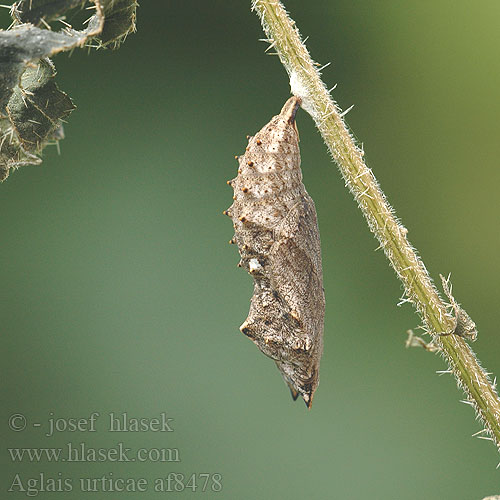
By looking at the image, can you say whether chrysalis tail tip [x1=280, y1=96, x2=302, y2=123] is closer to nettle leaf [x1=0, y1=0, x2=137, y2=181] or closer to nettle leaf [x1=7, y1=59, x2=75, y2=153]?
nettle leaf [x1=0, y1=0, x2=137, y2=181]

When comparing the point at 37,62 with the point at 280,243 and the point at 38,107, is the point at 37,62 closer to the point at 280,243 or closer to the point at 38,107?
the point at 38,107

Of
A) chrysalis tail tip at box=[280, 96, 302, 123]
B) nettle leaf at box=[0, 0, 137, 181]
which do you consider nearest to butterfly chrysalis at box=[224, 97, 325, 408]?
chrysalis tail tip at box=[280, 96, 302, 123]

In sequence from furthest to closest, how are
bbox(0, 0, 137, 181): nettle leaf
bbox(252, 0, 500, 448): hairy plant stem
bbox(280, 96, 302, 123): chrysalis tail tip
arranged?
bbox(280, 96, 302, 123): chrysalis tail tip, bbox(252, 0, 500, 448): hairy plant stem, bbox(0, 0, 137, 181): nettle leaf

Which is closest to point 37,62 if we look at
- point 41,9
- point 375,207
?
point 41,9

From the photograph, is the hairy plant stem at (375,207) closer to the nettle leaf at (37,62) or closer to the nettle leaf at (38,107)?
the nettle leaf at (37,62)

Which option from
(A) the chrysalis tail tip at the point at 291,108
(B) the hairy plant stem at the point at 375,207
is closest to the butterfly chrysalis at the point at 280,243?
(A) the chrysalis tail tip at the point at 291,108

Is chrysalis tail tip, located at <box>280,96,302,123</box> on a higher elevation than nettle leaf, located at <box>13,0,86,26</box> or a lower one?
lower
